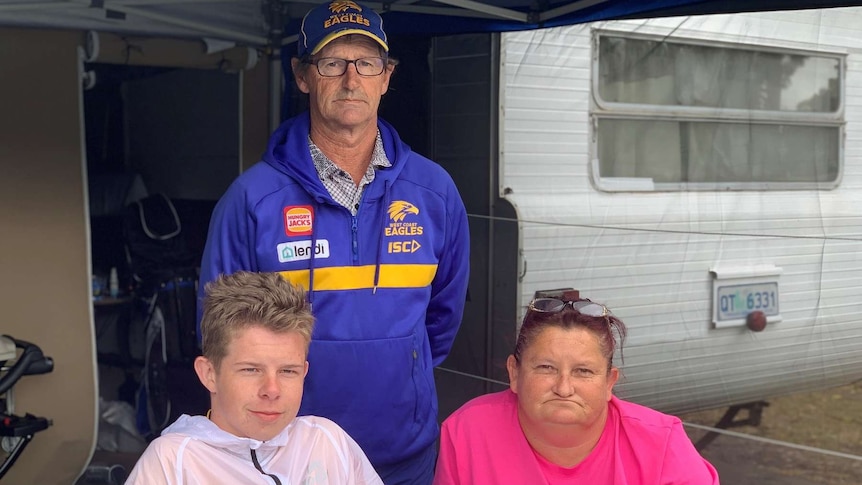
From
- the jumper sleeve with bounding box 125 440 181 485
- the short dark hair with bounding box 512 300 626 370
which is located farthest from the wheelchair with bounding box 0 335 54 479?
the short dark hair with bounding box 512 300 626 370

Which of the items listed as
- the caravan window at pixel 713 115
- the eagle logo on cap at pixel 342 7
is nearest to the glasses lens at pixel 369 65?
the eagle logo on cap at pixel 342 7

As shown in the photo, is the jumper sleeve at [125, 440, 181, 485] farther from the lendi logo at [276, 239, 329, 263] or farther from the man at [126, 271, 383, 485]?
the lendi logo at [276, 239, 329, 263]

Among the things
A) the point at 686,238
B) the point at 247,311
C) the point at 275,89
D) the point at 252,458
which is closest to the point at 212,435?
the point at 252,458

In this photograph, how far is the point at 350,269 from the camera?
2201 mm

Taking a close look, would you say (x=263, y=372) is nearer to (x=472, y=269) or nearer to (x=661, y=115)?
(x=472, y=269)

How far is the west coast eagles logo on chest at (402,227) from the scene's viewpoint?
2258 mm

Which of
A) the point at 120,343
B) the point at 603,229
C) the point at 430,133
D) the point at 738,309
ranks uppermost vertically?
the point at 430,133

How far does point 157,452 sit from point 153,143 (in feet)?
14.8

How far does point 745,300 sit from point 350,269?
2.03 m

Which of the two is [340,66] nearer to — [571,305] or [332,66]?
[332,66]

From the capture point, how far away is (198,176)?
5281 millimetres

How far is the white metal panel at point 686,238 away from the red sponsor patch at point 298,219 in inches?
68.7

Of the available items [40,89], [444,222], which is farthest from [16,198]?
[444,222]

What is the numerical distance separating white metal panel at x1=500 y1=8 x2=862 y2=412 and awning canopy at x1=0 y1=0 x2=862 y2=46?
0.37 meters
